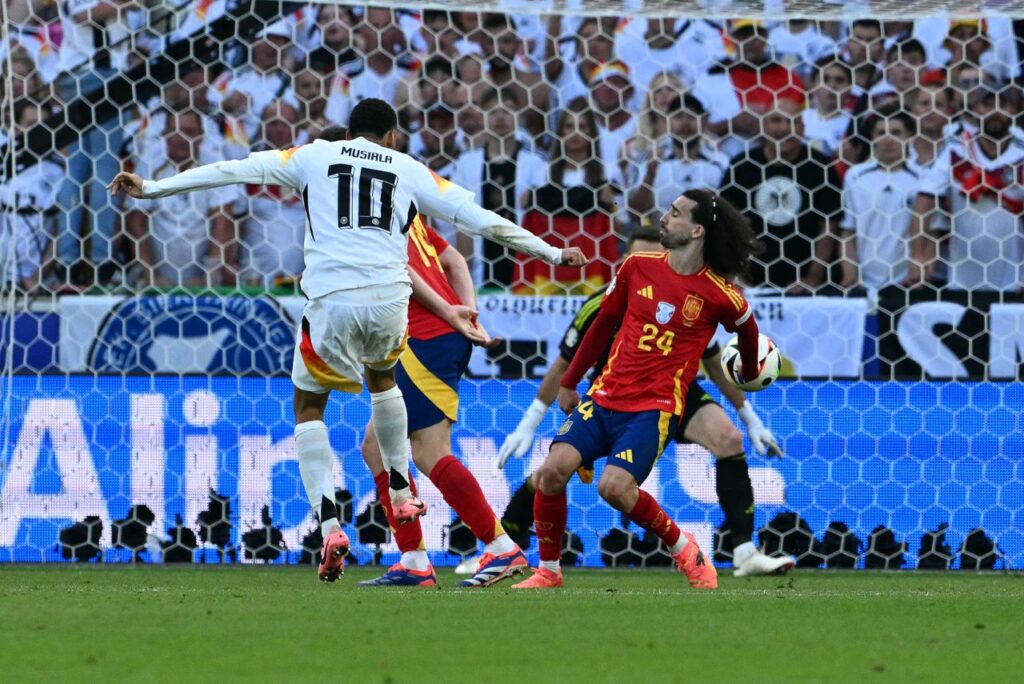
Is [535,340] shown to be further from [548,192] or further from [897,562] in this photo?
[897,562]

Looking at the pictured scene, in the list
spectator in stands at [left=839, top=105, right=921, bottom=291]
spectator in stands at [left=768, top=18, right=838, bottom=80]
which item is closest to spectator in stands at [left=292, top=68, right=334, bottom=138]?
spectator in stands at [left=768, top=18, right=838, bottom=80]

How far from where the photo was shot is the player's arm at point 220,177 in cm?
543

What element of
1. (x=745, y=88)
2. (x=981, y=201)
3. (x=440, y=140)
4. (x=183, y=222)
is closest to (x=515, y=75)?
(x=440, y=140)

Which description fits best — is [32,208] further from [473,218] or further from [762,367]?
[762,367]

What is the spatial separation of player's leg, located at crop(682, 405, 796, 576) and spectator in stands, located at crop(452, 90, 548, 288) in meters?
2.15

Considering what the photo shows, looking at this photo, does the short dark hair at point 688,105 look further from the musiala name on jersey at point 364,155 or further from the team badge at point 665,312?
the musiala name on jersey at point 364,155

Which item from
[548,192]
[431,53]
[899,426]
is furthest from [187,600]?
[431,53]

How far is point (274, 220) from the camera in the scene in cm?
949

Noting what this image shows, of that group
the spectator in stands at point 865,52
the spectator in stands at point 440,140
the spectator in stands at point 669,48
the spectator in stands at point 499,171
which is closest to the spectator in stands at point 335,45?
the spectator in stands at point 440,140

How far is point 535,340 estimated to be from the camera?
852 centimetres

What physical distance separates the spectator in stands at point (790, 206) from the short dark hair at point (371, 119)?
374cm

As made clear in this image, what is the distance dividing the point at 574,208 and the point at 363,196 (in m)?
3.71

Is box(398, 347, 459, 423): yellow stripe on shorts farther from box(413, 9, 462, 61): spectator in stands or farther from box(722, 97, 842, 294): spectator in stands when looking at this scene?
box(413, 9, 462, 61): spectator in stands

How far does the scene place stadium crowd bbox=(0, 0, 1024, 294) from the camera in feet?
29.9
